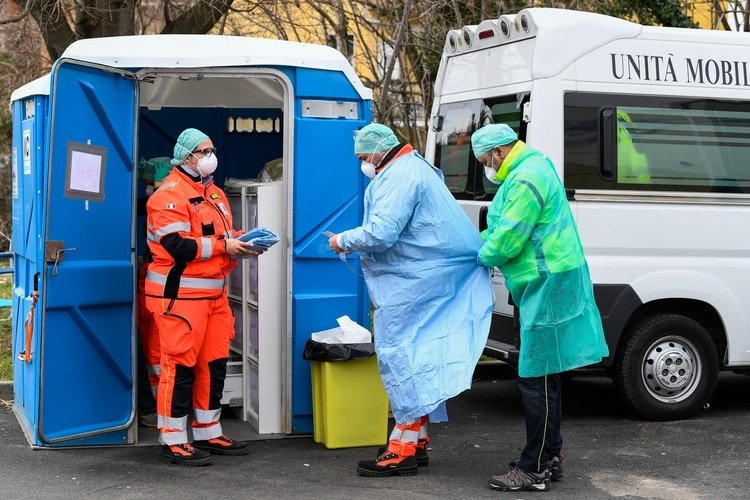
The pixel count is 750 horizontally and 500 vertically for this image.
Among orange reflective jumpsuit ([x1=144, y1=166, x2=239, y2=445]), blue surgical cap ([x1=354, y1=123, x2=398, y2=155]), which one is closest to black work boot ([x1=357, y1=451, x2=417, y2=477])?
orange reflective jumpsuit ([x1=144, y1=166, x2=239, y2=445])

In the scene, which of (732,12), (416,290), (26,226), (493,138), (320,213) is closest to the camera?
(493,138)

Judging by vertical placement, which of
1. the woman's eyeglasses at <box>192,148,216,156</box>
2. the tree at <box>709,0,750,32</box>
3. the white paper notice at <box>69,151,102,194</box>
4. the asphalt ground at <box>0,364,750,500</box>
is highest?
the tree at <box>709,0,750,32</box>

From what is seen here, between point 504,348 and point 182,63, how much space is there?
2.69 meters

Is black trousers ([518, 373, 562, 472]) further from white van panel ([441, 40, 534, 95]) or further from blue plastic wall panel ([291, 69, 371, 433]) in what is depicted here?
white van panel ([441, 40, 534, 95])

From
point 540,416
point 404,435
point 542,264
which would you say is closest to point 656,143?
point 542,264

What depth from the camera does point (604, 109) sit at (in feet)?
22.8

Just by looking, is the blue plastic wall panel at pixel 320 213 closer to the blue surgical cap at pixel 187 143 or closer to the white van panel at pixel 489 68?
the blue surgical cap at pixel 187 143

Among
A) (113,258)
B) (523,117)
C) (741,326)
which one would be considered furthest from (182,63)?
(741,326)

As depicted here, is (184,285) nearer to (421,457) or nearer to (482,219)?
(421,457)

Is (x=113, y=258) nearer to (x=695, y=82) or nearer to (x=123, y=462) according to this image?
(x=123, y=462)

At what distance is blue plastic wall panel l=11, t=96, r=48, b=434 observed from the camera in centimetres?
630

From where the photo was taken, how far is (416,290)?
5742 mm

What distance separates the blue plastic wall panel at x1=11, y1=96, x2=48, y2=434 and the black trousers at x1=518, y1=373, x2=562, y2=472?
2.71 meters

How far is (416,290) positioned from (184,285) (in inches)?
50.5
